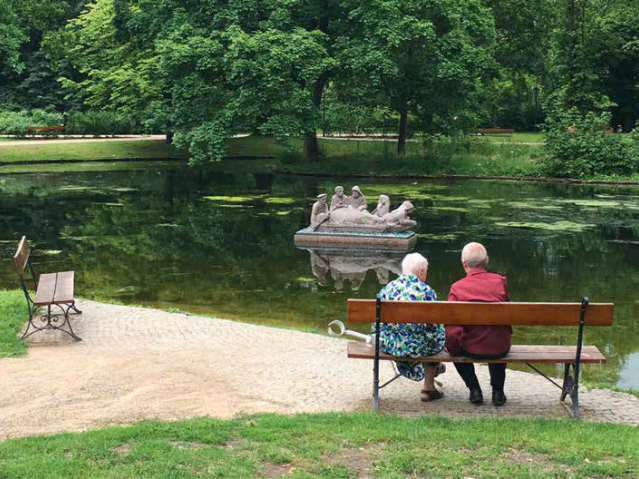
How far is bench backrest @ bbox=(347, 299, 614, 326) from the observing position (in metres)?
6.69

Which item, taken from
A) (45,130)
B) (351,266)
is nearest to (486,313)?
(351,266)

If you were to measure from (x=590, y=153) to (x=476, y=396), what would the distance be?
30.2 m

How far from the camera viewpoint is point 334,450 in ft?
18.4

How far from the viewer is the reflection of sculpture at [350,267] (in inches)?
607

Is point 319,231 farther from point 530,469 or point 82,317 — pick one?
point 530,469

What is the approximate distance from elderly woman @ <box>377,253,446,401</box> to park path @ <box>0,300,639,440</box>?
268mm

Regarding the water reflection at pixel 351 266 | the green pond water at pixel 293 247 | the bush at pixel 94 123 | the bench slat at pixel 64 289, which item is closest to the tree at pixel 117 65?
the bush at pixel 94 123

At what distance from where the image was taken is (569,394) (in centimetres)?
724

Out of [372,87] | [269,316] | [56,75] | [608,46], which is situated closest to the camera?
[269,316]

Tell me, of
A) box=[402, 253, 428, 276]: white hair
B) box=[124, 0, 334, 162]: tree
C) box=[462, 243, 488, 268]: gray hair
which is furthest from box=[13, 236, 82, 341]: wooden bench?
box=[124, 0, 334, 162]: tree

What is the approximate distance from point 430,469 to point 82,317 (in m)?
7.50

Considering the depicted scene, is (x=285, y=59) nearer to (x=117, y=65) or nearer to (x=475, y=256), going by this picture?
(x=117, y=65)

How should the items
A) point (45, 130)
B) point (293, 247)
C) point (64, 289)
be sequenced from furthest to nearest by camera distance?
point (45, 130), point (293, 247), point (64, 289)

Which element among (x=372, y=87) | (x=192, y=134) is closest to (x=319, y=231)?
(x=192, y=134)
